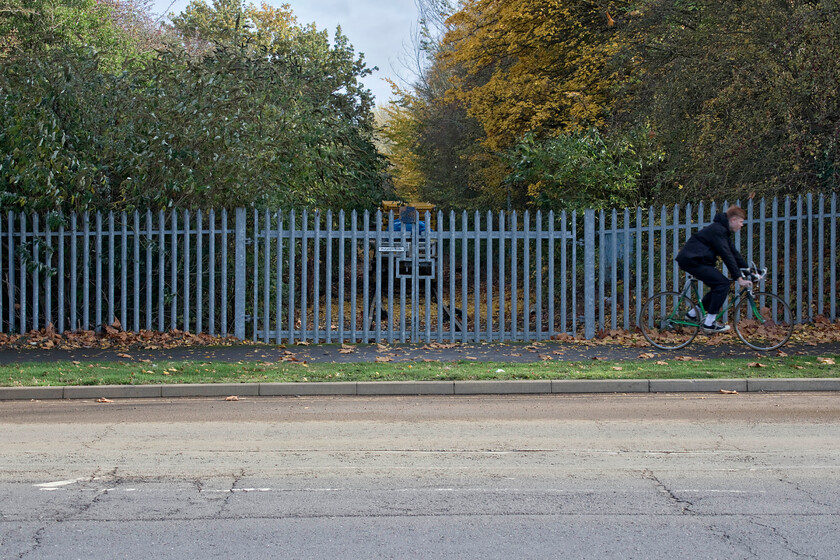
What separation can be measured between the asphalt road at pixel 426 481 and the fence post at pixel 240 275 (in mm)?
4608

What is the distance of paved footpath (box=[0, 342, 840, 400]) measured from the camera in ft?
30.7

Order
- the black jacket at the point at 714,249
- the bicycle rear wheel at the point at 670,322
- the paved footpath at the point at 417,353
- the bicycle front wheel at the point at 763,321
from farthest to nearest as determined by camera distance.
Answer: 1. the bicycle rear wheel at the point at 670,322
2. the bicycle front wheel at the point at 763,321
3. the paved footpath at the point at 417,353
4. the black jacket at the point at 714,249

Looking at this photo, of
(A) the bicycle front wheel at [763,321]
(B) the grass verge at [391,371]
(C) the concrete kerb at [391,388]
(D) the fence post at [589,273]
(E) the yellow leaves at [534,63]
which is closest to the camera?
(C) the concrete kerb at [391,388]

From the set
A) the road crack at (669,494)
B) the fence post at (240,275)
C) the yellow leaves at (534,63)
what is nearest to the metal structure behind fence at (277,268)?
the fence post at (240,275)

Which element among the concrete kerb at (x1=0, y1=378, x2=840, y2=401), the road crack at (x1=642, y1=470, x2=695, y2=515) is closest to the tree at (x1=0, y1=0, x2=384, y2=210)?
the concrete kerb at (x1=0, y1=378, x2=840, y2=401)

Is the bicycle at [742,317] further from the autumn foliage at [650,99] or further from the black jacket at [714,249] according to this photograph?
the autumn foliage at [650,99]

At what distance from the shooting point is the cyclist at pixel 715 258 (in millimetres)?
11273

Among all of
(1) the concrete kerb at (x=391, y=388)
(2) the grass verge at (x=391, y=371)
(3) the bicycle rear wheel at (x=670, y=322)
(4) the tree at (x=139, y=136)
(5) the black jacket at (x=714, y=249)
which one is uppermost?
(4) the tree at (x=139, y=136)

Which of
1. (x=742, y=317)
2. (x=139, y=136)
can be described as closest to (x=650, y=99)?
(x=742, y=317)

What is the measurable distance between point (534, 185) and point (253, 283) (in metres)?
13.2

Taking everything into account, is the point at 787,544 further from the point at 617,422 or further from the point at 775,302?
the point at 775,302

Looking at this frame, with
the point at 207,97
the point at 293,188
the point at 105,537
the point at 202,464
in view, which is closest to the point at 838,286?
the point at 293,188

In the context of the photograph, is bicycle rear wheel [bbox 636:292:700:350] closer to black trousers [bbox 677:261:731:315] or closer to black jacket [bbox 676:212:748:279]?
black trousers [bbox 677:261:731:315]

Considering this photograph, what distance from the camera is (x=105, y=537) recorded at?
4527 millimetres
